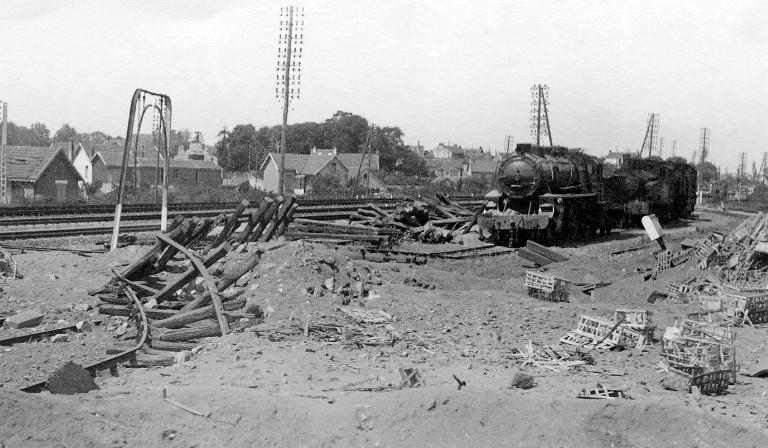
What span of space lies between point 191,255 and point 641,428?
24.2 feet

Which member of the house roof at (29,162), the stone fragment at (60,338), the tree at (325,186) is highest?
the house roof at (29,162)

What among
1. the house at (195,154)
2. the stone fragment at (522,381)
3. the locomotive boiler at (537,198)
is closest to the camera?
the stone fragment at (522,381)

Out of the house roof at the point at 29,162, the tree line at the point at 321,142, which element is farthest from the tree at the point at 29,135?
the house roof at the point at 29,162

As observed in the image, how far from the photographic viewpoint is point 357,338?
905 centimetres

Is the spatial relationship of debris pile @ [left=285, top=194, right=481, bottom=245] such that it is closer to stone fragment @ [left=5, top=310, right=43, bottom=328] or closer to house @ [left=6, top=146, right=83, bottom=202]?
stone fragment @ [left=5, top=310, right=43, bottom=328]

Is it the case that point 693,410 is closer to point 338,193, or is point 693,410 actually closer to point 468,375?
point 468,375

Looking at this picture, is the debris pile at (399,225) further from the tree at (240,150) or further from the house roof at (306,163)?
the tree at (240,150)

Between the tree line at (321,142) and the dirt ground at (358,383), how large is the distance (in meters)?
62.9

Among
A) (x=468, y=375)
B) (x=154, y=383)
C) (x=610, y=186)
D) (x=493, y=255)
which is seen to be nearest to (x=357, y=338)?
(x=468, y=375)

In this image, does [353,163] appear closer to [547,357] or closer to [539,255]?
[539,255]

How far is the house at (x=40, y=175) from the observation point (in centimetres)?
3931

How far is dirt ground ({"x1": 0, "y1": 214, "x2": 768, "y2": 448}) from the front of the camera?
5.70 m

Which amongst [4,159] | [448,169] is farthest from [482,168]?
[4,159]

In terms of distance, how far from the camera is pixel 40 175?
39281 mm
